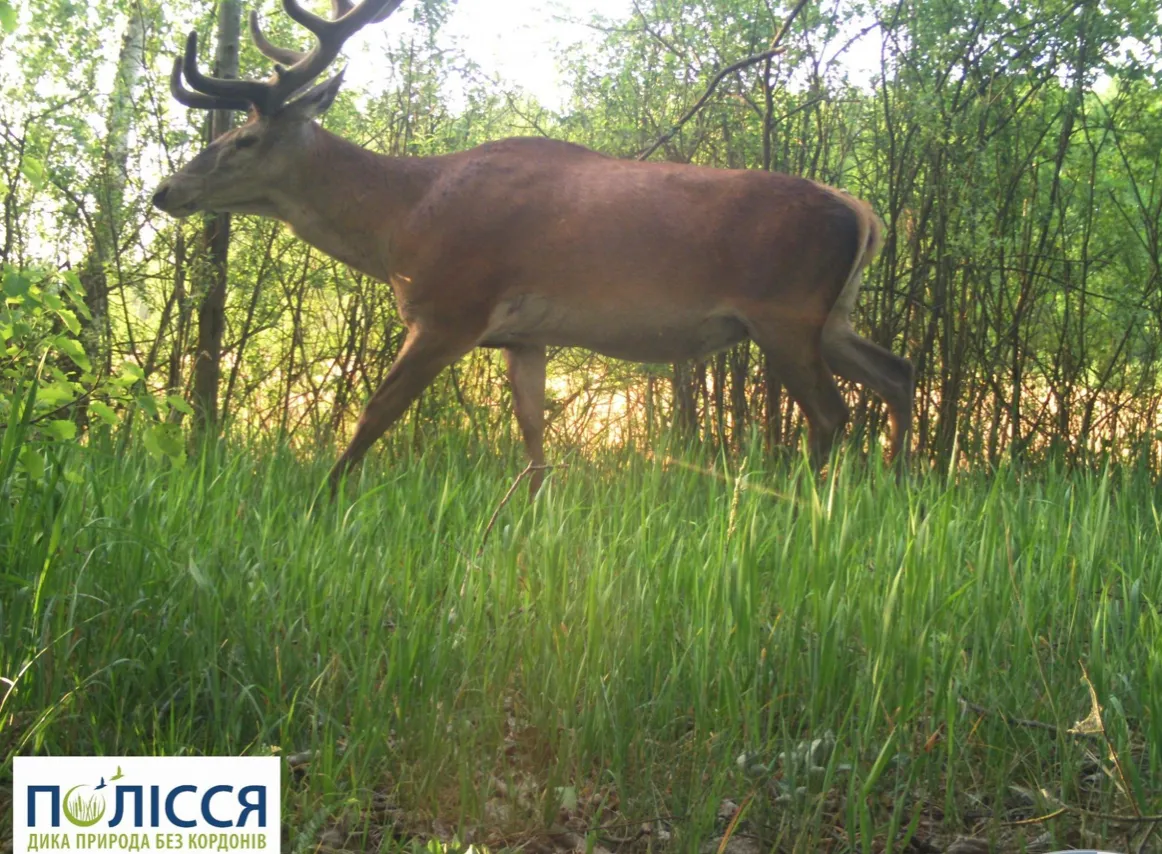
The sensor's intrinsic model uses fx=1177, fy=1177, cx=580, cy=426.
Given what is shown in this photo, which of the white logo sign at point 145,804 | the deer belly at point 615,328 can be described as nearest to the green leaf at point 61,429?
the white logo sign at point 145,804

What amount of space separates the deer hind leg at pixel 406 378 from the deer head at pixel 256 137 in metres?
0.94

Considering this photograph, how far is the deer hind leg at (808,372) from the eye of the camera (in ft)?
16.0

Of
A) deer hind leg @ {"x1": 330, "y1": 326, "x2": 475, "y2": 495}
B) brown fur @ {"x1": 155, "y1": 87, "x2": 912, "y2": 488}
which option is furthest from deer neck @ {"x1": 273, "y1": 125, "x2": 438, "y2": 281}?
deer hind leg @ {"x1": 330, "y1": 326, "x2": 475, "y2": 495}

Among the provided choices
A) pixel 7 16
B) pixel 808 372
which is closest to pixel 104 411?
pixel 7 16

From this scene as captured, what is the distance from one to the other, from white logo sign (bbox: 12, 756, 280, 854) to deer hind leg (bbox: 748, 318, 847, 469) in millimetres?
3257

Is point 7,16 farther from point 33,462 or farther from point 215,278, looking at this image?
point 215,278

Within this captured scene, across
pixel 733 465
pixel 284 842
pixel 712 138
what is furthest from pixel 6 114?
pixel 284 842

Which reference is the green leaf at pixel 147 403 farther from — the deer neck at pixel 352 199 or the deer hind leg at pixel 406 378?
the deer neck at pixel 352 199

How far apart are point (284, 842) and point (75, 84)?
512 centimetres

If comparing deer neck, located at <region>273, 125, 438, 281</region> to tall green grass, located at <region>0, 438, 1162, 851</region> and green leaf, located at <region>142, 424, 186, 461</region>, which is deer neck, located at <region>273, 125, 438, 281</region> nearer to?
tall green grass, located at <region>0, 438, 1162, 851</region>

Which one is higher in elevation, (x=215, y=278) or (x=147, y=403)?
(x=215, y=278)

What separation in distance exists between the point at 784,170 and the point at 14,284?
4.29 metres

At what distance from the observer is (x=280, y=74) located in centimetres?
481

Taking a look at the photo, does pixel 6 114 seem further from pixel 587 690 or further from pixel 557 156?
pixel 587 690
